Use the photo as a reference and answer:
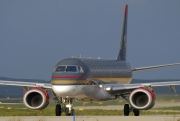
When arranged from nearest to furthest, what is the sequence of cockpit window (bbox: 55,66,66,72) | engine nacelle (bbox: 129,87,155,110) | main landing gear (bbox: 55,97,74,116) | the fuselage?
the fuselage → main landing gear (bbox: 55,97,74,116) → cockpit window (bbox: 55,66,66,72) → engine nacelle (bbox: 129,87,155,110)

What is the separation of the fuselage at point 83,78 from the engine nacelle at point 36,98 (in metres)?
2.23

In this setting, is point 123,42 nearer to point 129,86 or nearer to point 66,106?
point 129,86

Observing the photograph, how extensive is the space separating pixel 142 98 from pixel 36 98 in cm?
692

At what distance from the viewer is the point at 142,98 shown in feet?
174

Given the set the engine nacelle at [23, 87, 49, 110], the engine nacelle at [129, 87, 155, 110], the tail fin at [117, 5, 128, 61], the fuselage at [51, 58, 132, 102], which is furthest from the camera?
the tail fin at [117, 5, 128, 61]

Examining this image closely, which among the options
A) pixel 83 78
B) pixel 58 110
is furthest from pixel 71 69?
pixel 58 110

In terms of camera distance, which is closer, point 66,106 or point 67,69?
point 67,69

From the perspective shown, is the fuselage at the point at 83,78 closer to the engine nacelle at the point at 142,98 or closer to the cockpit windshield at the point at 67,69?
the cockpit windshield at the point at 67,69

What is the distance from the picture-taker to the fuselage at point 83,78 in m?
50.6

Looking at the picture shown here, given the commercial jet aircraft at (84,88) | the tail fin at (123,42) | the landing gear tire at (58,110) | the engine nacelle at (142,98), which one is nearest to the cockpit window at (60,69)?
the commercial jet aircraft at (84,88)

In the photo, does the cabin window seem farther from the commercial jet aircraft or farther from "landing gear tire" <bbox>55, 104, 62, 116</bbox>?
"landing gear tire" <bbox>55, 104, 62, 116</bbox>

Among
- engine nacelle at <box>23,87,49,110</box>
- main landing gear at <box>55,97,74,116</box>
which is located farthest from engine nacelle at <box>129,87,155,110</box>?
engine nacelle at <box>23,87,49,110</box>

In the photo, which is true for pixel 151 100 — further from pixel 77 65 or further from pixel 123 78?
pixel 123 78

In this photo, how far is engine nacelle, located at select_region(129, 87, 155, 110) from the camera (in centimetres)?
5228
